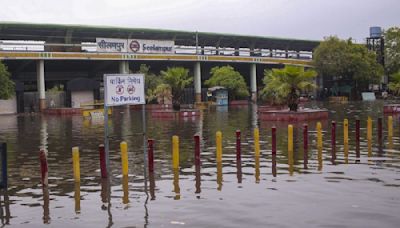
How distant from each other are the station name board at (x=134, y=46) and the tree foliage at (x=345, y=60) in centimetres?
2509

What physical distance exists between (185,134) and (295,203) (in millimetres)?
16581

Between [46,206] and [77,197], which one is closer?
[46,206]

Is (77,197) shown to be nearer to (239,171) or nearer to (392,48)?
(239,171)

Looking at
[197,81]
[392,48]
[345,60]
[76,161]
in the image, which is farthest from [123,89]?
[392,48]

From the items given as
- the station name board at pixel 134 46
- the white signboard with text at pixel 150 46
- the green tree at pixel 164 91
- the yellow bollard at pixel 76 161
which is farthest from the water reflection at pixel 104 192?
the white signboard with text at pixel 150 46

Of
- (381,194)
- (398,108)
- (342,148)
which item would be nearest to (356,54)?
(398,108)

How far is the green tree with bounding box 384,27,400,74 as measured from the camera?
8525 centimetres

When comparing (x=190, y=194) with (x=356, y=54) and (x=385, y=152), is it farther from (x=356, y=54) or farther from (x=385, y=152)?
(x=356, y=54)

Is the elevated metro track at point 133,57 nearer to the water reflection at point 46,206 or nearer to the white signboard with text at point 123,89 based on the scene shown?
the white signboard with text at point 123,89

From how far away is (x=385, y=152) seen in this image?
17875 millimetres

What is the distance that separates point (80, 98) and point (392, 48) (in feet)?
169

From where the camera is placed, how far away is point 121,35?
7731cm

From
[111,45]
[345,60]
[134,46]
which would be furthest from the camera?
[345,60]

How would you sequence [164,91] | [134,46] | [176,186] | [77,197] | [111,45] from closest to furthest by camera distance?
[77,197], [176,186], [164,91], [111,45], [134,46]
